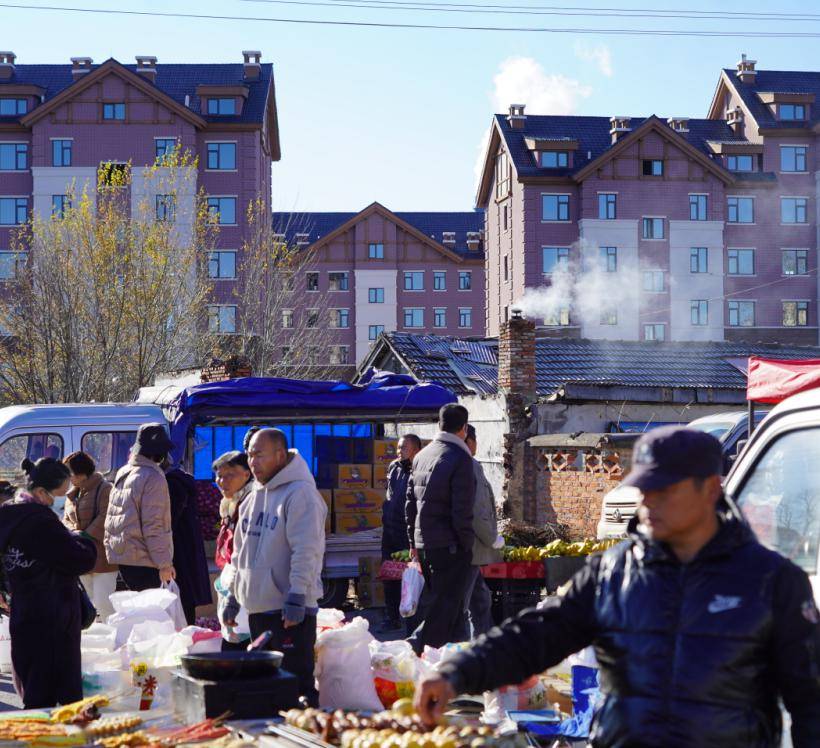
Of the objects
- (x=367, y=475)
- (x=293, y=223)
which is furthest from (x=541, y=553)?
(x=293, y=223)

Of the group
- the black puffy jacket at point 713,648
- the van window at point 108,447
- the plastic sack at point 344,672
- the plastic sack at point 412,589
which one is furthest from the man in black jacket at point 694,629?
the van window at point 108,447

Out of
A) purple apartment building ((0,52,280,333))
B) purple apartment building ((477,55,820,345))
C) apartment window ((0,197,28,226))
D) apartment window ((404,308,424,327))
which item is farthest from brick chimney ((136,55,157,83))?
apartment window ((404,308,424,327))

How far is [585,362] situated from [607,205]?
102 feet

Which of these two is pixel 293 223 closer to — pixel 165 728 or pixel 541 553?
pixel 541 553

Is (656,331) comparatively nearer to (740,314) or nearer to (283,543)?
(740,314)

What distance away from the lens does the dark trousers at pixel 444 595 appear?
945 cm

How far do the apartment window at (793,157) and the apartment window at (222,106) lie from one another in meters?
25.7

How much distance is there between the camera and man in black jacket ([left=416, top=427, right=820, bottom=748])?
10.7ft

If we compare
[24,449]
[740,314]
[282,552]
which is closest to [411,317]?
[740,314]

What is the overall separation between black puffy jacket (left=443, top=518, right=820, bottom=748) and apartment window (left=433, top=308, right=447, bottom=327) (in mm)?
71979

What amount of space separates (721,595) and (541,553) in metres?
9.11

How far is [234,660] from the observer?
18.5ft

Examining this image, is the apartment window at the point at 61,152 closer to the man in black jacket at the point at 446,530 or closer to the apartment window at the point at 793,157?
the apartment window at the point at 793,157

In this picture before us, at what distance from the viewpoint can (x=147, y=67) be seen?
56.8 metres
